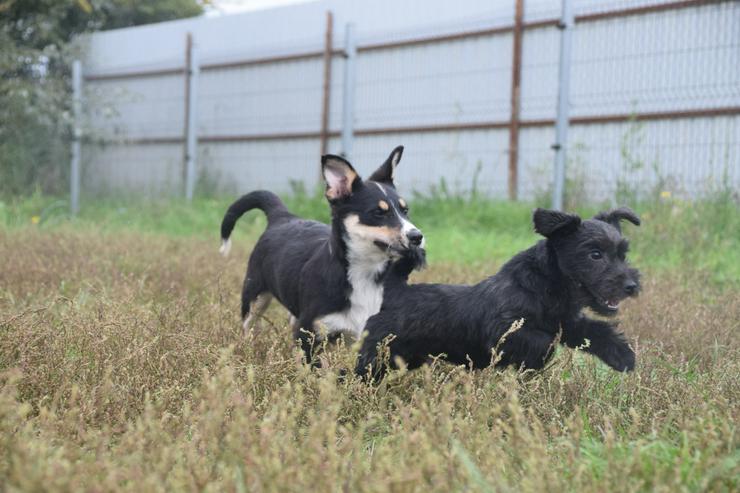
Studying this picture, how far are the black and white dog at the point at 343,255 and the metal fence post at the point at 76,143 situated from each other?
35.1 ft

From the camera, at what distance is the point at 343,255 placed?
472 cm

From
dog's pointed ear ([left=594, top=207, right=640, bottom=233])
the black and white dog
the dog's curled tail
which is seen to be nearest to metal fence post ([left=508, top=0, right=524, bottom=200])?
the dog's curled tail

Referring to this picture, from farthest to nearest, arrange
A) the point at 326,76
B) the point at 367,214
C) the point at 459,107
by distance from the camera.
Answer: the point at 326,76 < the point at 459,107 < the point at 367,214

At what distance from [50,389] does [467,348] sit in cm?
176

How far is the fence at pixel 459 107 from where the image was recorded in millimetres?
10484

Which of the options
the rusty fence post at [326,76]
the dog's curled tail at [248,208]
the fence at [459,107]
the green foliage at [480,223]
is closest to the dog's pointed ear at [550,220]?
the dog's curled tail at [248,208]

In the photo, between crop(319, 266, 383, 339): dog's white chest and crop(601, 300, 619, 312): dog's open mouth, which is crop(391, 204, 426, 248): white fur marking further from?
crop(601, 300, 619, 312): dog's open mouth

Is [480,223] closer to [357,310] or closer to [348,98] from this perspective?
[348,98]

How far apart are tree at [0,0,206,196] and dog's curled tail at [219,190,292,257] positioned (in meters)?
9.96

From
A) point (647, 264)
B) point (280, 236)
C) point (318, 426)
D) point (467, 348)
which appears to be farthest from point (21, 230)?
point (318, 426)

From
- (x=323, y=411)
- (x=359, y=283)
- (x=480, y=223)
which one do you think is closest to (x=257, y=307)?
(x=359, y=283)

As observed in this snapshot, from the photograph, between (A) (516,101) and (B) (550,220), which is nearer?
(B) (550,220)

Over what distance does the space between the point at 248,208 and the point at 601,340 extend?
9.98 feet

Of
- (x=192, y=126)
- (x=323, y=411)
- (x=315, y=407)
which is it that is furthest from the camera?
(x=192, y=126)
